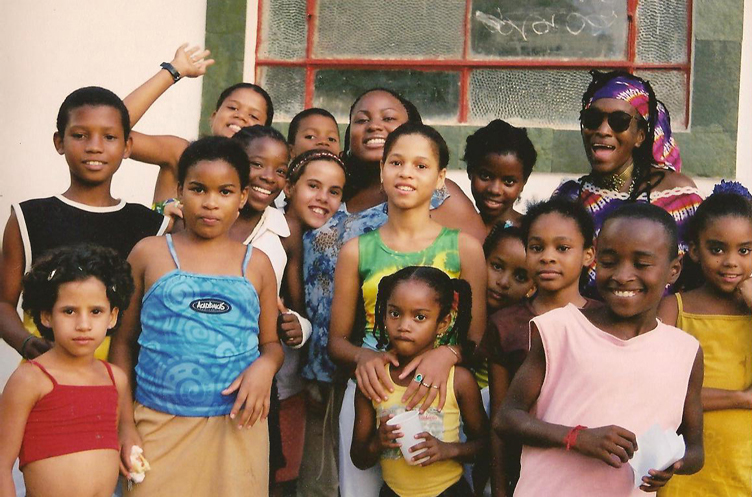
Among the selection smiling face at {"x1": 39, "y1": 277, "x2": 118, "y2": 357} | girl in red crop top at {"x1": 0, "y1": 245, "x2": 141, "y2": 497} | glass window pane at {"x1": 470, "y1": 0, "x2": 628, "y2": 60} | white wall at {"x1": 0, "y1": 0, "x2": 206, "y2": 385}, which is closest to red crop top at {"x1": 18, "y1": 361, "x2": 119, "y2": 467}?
girl in red crop top at {"x1": 0, "y1": 245, "x2": 141, "y2": 497}

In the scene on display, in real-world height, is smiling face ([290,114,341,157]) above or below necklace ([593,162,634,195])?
above

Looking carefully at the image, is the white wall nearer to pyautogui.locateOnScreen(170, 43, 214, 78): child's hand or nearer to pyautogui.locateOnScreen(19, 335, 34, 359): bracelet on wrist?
pyautogui.locateOnScreen(170, 43, 214, 78): child's hand

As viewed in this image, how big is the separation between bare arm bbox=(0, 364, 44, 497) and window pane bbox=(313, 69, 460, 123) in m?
3.10

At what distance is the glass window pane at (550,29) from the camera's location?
214 inches

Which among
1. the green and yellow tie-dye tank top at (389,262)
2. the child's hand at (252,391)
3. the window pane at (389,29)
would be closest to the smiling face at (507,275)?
the green and yellow tie-dye tank top at (389,262)

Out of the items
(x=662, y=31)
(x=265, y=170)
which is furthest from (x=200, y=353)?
(x=662, y=31)

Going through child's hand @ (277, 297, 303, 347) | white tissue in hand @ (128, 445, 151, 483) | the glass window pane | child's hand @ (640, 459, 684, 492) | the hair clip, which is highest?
the glass window pane

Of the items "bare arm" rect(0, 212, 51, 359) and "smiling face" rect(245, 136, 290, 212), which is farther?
"smiling face" rect(245, 136, 290, 212)

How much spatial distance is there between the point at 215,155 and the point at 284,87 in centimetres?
247

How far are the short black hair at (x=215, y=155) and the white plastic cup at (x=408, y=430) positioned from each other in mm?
988

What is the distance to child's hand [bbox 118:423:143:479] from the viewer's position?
3.07 m

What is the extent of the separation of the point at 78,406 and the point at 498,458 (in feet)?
4.38

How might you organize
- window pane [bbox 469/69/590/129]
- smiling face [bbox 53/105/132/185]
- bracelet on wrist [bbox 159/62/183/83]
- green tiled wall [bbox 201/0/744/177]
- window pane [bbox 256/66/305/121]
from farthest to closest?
window pane [bbox 256/66/305/121] → window pane [bbox 469/69/590/129] → green tiled wall [bbox 201/0/744/177] → bracelet on wrist [bbox 159/62/183/83] → smiling face [bbox 53/105/132/185]

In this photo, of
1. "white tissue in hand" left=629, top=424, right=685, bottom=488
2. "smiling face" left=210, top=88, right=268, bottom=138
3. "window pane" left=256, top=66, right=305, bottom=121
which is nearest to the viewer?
"white tissue in hand" left=629, top=424, right=685, bottom=488
